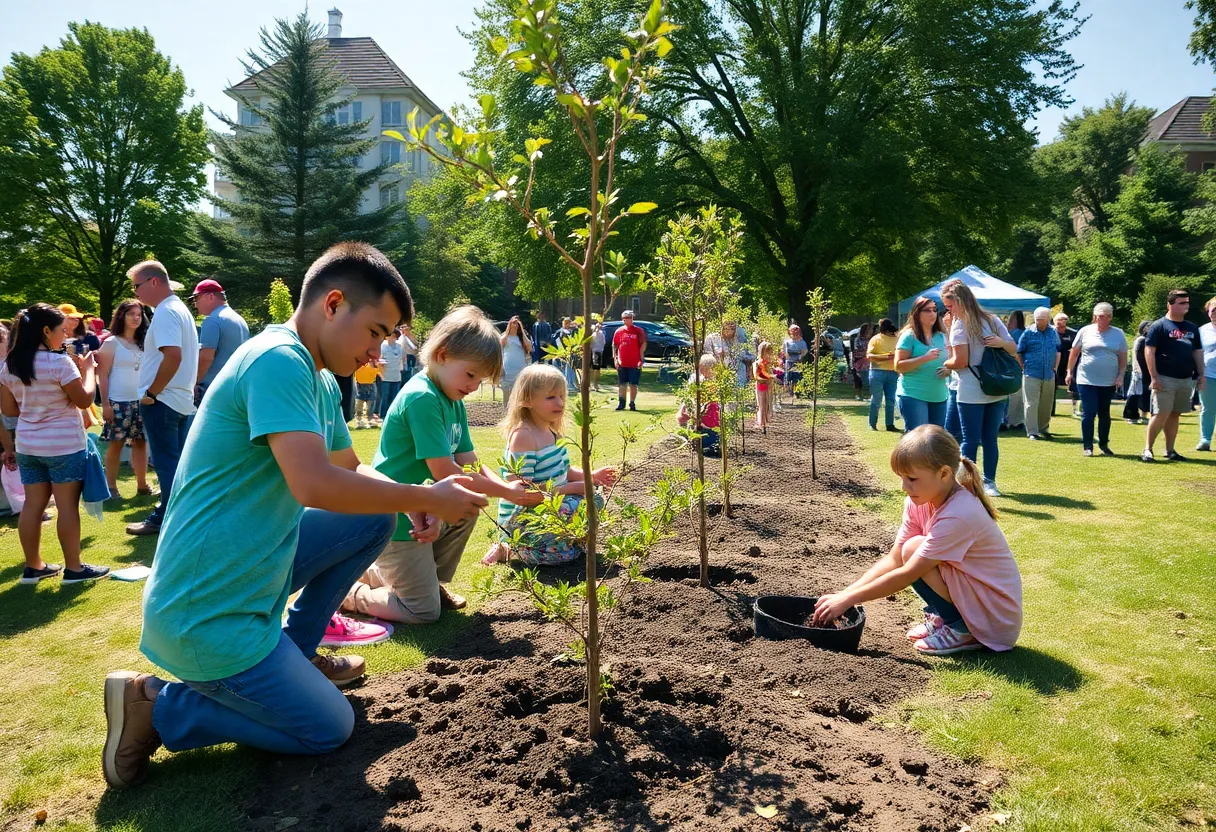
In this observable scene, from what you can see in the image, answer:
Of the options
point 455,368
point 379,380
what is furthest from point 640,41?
point 379,380

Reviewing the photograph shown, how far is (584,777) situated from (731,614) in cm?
185

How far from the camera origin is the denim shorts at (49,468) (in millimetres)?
5207

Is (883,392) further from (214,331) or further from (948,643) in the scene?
(214,331)

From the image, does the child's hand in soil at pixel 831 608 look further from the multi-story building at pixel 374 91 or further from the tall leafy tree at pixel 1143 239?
the multi-story building at pixel 374 91

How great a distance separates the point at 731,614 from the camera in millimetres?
4227

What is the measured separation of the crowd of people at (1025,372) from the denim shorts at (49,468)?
725cm

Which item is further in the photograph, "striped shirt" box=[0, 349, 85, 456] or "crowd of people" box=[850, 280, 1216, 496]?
"crowd of people" box=[850, 280, 1216, 496]

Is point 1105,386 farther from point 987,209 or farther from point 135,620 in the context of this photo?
point 987,209

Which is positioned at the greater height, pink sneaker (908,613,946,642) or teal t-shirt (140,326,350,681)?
teal t-shirt (140,326,350,681)

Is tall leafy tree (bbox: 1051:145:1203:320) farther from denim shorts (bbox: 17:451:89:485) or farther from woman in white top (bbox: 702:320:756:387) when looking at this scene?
denim shorts (bbox: 17:451:89:485)

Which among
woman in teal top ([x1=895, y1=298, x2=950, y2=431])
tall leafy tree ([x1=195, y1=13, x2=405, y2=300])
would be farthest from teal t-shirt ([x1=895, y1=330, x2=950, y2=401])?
tall leafy tree ([x1=195, y1=13, x2=405, y2=300])

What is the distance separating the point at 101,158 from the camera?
33.8m

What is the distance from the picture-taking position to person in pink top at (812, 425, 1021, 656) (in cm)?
367

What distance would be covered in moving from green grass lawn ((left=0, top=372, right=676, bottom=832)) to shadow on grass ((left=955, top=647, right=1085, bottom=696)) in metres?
2.02
